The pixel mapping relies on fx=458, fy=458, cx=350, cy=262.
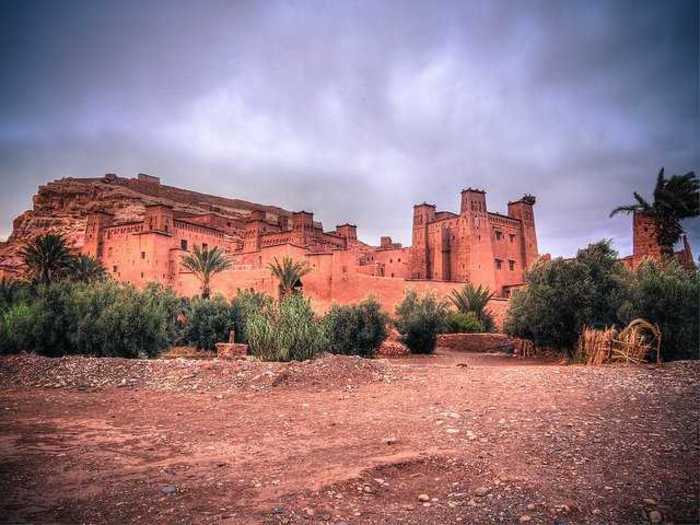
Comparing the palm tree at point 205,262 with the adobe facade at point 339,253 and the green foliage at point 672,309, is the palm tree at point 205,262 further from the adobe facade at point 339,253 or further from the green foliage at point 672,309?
the green foliage at point 672,309

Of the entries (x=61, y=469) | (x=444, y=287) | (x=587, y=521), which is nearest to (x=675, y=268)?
(x=587, y=521)

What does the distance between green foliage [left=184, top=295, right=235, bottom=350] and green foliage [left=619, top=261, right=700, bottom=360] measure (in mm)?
14842

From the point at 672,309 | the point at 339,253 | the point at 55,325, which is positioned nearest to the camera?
the point at 672,309

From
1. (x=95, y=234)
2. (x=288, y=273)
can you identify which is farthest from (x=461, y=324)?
(x=95, y=234)

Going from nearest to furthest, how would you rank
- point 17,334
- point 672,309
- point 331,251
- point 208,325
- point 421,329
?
1. point 672,309
2. point 17,334
3. point 208,325
4. point 421,329
5. point 331,251

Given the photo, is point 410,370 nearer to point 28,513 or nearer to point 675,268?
point 28,513

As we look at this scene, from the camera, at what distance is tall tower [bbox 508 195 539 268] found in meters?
44.0

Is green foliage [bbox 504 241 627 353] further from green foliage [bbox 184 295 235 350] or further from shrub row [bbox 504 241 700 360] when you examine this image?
green foliage [bbox 184 295 235 350]

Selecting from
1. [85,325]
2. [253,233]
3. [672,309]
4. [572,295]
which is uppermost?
[253,233]

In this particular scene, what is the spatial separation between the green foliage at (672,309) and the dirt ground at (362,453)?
3.99 meters

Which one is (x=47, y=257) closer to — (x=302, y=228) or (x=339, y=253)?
(x=339, y=253)

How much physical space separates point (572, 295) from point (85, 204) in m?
60.9

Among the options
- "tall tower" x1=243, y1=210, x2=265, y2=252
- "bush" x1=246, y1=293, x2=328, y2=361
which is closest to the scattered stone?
"bush" x1=246, y1=293, x2=328, y2=361

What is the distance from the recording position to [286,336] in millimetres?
11406
